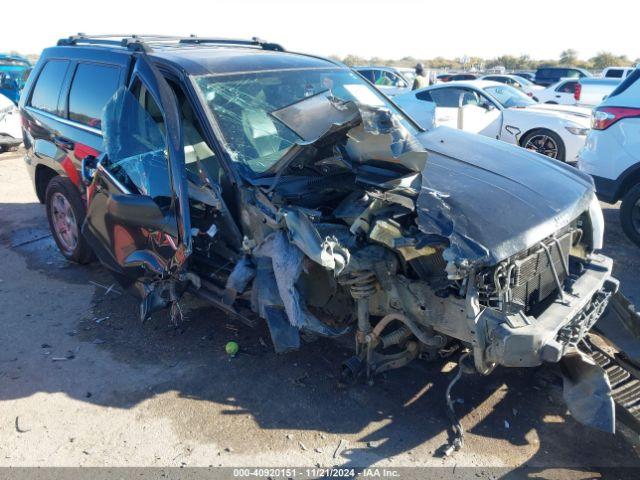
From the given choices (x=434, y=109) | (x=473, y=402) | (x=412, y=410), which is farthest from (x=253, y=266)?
(x=434, y=109)

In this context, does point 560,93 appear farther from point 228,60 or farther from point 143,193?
point 143,193

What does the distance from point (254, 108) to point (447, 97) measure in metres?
7.11

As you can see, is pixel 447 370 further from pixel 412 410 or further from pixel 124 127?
pixel 124 127

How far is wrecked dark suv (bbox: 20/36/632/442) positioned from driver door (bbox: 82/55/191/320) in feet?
0.05

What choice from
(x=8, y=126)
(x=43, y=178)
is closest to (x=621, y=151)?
(x=43, y=178)

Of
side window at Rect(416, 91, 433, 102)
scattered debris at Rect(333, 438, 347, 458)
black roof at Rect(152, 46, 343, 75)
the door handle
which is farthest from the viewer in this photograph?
side window at Rect(416, 91, 433, 102)

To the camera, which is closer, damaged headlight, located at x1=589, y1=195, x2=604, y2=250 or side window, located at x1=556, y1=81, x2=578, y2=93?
damaged headlight, located at x1=589, y1=195, x2=604, y2=250

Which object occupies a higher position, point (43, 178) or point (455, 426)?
point (43, 178)

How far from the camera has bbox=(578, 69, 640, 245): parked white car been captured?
556cm

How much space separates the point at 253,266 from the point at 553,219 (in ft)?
5.90

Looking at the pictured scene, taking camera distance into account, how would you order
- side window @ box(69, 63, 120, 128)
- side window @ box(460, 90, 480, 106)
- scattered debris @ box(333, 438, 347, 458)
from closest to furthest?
1. scattered debris @ box(333, 438, 347, 458)
2. side window @ box(69, 63, 120, 128)
3. side window @ box(460, 90, 480, 106)

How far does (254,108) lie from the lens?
3709 millimetres

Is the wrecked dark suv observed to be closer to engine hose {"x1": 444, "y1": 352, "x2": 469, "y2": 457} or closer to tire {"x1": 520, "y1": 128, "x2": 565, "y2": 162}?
engine hose {"x1": 444, "y1": 352, "x2": 469, "y2": 457}

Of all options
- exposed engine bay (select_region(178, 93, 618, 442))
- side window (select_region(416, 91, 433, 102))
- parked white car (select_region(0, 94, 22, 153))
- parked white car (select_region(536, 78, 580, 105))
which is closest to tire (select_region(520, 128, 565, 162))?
side window (select_region(416, 91, 433, 102))
